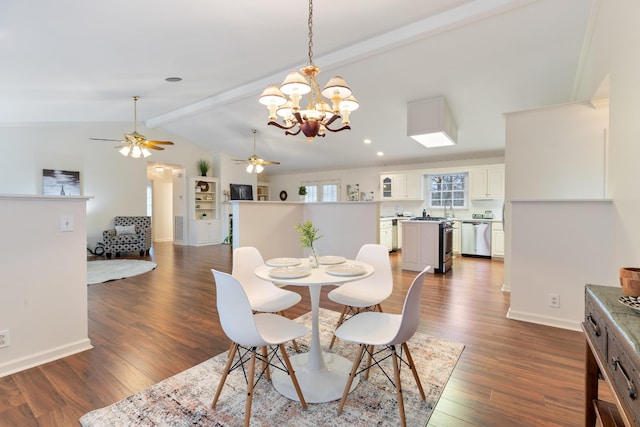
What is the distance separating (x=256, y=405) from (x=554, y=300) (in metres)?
2.86

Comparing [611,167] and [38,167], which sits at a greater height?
[38,167]

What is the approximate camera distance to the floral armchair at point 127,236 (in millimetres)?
6948

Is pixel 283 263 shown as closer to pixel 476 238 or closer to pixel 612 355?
pixel 612 355

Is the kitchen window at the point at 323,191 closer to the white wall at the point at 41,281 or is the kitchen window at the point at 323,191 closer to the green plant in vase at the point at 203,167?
the green plant in vase at the point at 203,167

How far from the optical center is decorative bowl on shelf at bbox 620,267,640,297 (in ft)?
3.48

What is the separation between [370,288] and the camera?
2.60m

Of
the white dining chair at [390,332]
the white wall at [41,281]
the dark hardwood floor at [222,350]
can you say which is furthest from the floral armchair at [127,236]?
the white dining chair at [390,332]

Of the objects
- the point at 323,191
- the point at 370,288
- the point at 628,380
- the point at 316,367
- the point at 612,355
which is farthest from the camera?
the point at 323,191

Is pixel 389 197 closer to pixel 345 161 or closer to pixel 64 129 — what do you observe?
pixel 345 161

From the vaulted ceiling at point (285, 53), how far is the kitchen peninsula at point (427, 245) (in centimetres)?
196

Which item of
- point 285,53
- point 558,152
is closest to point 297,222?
point 285,53

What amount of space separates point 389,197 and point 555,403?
21.2ft

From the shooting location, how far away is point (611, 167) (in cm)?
262

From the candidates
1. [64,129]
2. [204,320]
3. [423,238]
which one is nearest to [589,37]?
[423,238]
